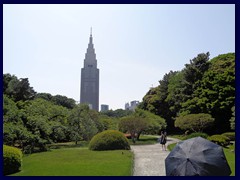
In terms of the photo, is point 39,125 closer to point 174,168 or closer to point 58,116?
point 58,116

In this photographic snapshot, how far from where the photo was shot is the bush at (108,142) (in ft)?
60.4

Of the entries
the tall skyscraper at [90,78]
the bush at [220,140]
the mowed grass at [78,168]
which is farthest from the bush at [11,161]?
the bush at [220,140]

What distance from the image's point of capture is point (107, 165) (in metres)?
12.3

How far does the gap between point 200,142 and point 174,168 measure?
1354 millimetres

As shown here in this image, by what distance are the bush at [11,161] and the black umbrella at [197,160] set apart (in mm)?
5865

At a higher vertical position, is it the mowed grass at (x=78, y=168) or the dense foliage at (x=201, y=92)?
the dense foliage at (x=201, y=92)

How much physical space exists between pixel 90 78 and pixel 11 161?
79.6 ft

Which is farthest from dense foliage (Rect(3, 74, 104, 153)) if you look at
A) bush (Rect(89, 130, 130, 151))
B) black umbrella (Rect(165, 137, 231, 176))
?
black umbrella (Rect(165, 137, 231, 176))

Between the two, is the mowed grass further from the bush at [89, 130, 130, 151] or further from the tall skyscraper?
the tall skyscraper

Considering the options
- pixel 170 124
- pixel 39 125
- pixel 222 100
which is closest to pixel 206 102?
pixel 222 100

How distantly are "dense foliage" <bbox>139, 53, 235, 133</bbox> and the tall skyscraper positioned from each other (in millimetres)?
8651

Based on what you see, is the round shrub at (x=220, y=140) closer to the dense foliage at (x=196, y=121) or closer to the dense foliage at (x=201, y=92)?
the dense foliage at (x=201, y=92)

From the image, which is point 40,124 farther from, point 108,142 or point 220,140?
point 220,140

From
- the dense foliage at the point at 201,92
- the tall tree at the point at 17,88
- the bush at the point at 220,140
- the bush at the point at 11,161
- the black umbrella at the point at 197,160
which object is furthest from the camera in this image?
the tall tree at the point at 17,88
